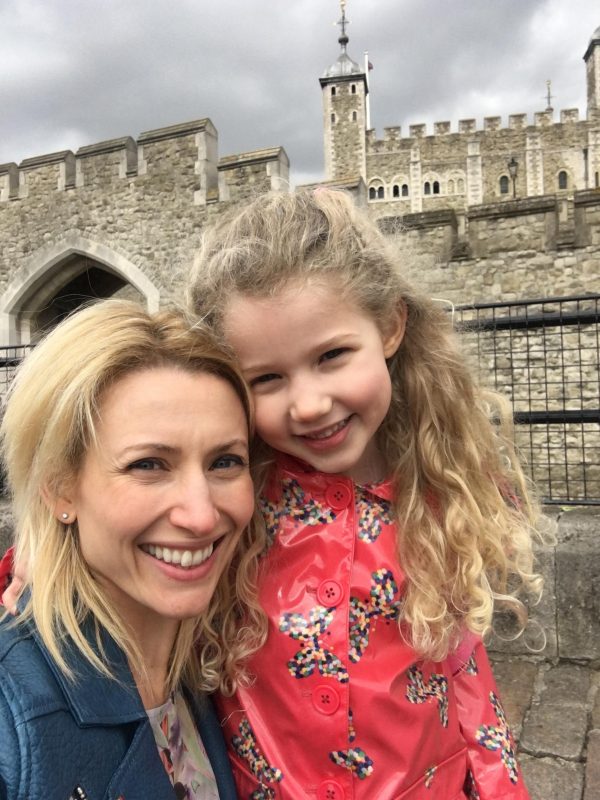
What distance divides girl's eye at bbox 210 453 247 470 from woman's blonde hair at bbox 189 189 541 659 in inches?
10.1

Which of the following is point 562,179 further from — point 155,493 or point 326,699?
point 155,493

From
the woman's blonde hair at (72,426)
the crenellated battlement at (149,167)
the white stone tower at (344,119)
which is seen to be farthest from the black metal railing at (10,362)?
the white stone tower at (344,119)

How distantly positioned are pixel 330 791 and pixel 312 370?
30.8 inches

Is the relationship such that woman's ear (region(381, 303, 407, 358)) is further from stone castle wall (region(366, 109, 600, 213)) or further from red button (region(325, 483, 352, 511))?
stone castle wall (region(366, 109, 600, 213))

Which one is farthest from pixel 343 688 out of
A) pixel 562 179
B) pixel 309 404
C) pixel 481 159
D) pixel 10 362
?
pixel 562 179

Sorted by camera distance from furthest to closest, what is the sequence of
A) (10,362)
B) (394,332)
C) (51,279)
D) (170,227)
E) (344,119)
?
(344,119) → (51,279) → (170,227) → (10,362) → (394,332)

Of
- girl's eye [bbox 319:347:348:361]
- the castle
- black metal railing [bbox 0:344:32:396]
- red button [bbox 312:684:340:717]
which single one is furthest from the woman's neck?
black metal railing [bbox 0:344:32:396]

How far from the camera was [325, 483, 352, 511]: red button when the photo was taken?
122cm

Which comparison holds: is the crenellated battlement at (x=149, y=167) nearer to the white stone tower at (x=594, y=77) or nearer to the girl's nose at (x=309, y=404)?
the girl's nose at (x=309, y=404)

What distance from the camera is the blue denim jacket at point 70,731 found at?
70cm

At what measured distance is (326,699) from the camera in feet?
3.55

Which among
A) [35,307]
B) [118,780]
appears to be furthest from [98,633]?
[35,307]

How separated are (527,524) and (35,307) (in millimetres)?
10784

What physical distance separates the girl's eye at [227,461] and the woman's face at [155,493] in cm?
3
